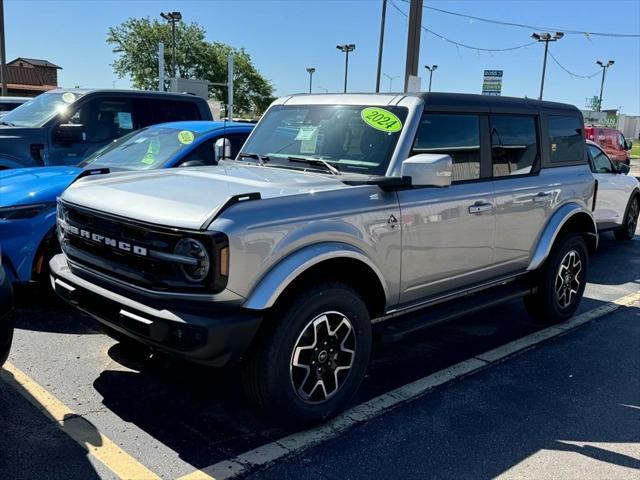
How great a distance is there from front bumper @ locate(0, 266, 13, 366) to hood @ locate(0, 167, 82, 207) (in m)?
1.78

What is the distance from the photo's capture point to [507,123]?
4875 millimetres

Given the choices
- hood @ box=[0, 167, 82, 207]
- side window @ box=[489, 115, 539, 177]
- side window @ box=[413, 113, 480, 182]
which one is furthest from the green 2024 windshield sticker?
hood @ box=[0, 167, 82, 207]

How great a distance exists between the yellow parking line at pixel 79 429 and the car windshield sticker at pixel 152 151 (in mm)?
2662

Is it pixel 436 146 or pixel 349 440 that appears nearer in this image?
pixel 349 440

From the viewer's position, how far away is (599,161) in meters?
9.50

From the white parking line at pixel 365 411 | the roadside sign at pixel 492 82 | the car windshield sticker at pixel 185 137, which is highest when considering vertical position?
the roadside sign at pixel 492 82

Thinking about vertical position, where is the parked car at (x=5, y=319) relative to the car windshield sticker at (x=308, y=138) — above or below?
below

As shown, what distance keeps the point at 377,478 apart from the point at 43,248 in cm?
333

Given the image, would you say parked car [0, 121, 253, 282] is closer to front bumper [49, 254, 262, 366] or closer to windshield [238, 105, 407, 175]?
windshield [238, 105, 407, 175]

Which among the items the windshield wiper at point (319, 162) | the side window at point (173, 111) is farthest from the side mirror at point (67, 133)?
the windshield wiper at point (319, 162)

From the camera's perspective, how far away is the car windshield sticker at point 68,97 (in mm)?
8219

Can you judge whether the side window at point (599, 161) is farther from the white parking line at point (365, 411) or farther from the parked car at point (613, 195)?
the white parking line at point (365, 411)

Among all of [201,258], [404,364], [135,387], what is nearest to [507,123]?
[404,364]

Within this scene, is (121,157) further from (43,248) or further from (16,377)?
(16,377)
